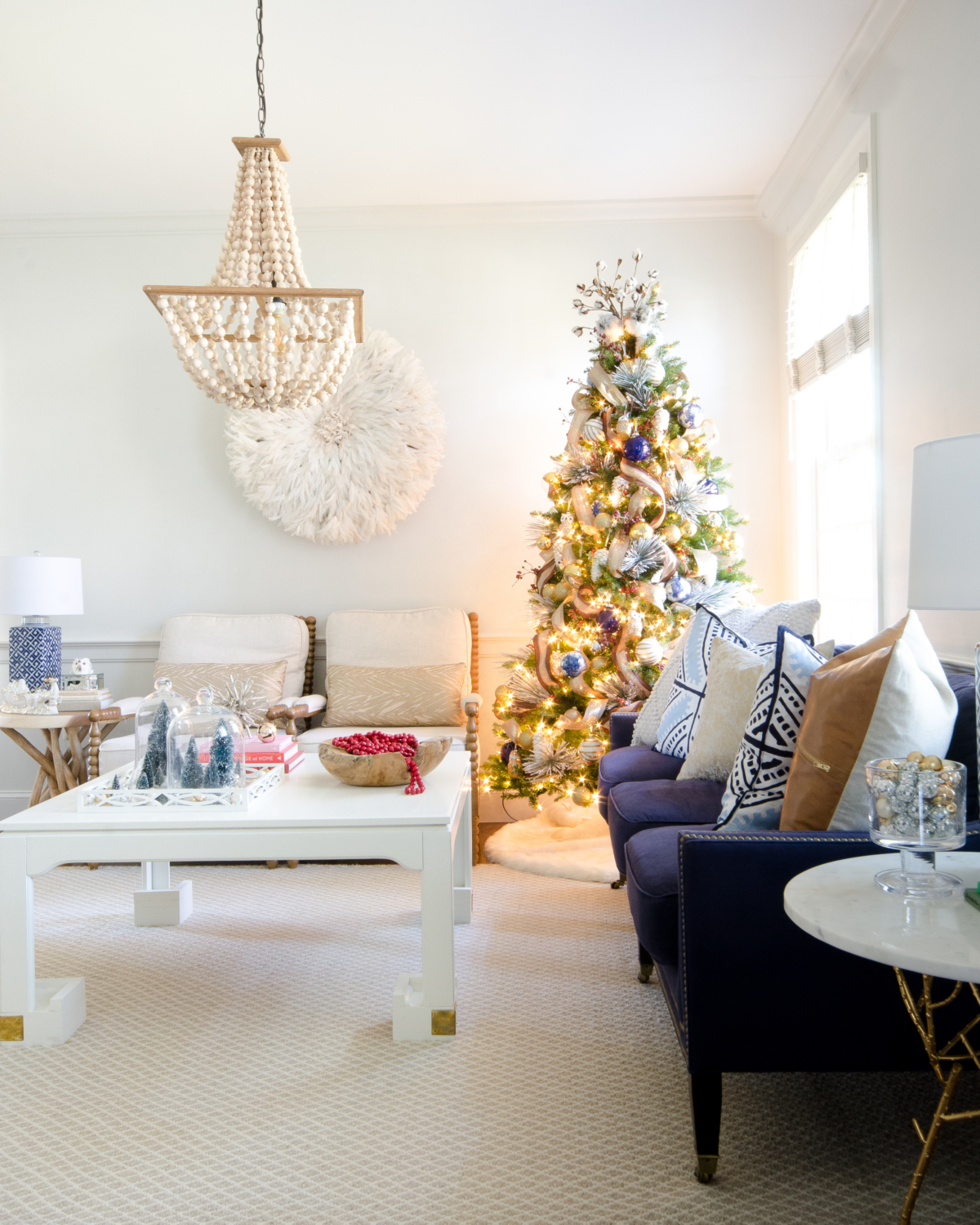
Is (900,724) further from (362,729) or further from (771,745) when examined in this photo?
(362,729)

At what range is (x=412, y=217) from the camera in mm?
4348

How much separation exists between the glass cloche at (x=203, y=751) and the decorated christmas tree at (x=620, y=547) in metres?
1.60

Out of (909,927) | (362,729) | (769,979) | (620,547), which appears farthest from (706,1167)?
(362,729)

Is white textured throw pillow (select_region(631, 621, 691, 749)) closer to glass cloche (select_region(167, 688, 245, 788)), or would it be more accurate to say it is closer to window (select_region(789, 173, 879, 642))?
window (select_region(789, 173, 879, 642))

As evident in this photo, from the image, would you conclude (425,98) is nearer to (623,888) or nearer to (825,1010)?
(623,888)

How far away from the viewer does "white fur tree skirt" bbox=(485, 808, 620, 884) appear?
3434mm

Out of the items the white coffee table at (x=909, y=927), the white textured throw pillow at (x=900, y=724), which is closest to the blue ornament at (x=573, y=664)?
the white textured throw pillow at (x=900, y=724)

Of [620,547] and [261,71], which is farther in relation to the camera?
[620,547]

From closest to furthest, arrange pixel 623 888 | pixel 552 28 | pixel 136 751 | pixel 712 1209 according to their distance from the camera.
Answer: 1. pixel 712 1209
2. pixel 136 751
3. pixel 552 28
4. pixel 623 888

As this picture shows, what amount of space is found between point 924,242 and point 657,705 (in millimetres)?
1619

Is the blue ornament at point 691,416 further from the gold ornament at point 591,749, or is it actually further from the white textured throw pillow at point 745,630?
the gold ornament at point 591,749

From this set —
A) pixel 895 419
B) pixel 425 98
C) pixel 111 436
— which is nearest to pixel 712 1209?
pixel 895 419

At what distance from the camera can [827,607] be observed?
385cm

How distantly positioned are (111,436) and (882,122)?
347 centimetres
